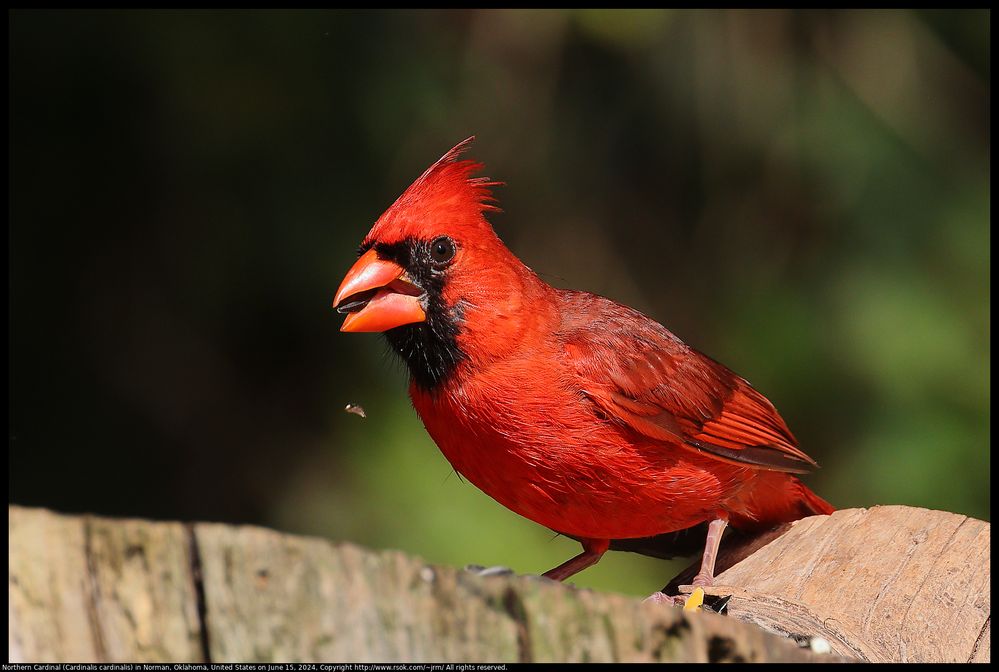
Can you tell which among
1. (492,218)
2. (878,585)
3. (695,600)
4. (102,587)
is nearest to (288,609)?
(102,587)

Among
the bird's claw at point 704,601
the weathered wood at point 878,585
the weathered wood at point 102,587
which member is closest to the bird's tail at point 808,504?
the weathered wood at point 878,585

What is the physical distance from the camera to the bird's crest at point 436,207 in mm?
2498

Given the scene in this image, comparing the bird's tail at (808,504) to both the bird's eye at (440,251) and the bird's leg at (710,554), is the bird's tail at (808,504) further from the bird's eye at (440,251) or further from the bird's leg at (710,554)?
the bird's eye at (440,251)

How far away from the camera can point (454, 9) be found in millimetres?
4316

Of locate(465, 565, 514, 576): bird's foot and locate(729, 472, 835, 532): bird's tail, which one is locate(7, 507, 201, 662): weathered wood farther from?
locate(729, 472, 835, 532): bird's tail

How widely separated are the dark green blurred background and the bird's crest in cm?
163

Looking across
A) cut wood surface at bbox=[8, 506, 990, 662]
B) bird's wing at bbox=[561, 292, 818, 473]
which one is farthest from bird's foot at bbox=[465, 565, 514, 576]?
bird's wing at bbox=[561, 292, 818, 473]

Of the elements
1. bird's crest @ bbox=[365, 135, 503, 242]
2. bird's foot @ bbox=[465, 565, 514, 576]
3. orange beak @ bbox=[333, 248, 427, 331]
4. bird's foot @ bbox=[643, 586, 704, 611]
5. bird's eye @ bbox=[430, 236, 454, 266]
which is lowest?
bird's foot @ bbox=[643, 586, 704, 611]

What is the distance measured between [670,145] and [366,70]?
3.95 feet

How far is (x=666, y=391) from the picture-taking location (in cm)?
268

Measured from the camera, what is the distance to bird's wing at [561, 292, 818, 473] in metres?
2.57

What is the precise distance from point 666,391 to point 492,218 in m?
1.93

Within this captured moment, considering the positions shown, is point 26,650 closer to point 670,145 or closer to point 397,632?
point 397,632

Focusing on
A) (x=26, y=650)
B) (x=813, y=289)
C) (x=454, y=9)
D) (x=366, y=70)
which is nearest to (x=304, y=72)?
(x=366, y=70)
